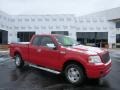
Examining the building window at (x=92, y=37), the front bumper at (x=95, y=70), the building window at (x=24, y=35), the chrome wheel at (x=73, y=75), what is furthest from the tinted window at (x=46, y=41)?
the building window at (x=92, y=37)

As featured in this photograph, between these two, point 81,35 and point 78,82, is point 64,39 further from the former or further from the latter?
point 81,35

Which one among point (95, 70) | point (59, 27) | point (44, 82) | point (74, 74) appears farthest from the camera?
point (59, 27)

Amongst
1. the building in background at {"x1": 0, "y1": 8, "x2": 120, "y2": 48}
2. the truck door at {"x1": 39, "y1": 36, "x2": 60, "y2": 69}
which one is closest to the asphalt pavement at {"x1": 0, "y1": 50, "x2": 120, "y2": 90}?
→ the truck door at {"x1": 39, "y1": 36, "x2": 60, "y2": 69}

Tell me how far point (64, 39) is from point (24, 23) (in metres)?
32.5

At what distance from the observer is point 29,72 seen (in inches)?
458

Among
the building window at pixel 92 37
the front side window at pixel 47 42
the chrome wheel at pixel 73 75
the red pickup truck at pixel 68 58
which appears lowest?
the chrome wheel at pixel 73 75

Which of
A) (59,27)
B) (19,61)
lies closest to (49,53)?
(19,61)

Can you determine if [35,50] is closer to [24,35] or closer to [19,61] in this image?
[19,61]

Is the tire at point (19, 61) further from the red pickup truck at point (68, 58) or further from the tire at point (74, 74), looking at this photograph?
the tire at point (74, 74)

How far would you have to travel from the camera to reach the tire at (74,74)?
8.92m

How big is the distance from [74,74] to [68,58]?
627mm

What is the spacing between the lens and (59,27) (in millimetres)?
42625

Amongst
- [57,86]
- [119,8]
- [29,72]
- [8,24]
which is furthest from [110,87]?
[119,8]

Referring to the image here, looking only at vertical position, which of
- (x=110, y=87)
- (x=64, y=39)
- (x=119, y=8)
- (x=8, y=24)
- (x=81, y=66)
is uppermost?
(x=119, y=8)
